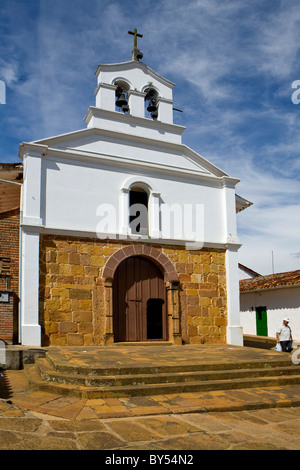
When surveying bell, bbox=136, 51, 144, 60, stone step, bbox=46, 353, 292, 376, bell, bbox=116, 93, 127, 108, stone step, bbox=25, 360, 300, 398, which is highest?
bell, bbox=136, 51, 144, 60

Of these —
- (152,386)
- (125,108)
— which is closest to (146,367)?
(152,386)

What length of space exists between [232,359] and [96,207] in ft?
16.7

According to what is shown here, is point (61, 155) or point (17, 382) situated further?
point (61, 155)

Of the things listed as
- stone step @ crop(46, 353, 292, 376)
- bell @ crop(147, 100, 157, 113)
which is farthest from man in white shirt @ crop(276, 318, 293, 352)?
bell @ crop(147, 100, 157, 113)

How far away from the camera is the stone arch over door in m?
10.2

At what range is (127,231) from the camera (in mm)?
10914

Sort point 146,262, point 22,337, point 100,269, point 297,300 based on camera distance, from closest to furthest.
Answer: point 22,337, point 100,269, point 146,262, point 297,300

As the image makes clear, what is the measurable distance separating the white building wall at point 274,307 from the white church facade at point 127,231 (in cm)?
577

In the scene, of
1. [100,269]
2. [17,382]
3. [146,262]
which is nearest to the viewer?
[17,382]

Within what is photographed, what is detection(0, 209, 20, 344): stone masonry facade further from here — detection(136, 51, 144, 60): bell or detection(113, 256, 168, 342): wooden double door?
detection(136, 51, 144, 60): bell

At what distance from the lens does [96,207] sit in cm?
1072

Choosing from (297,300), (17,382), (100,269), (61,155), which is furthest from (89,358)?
(297,300)

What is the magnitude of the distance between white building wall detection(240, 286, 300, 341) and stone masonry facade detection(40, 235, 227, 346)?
6.04m

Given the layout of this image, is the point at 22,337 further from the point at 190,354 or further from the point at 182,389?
the point at 182,389
